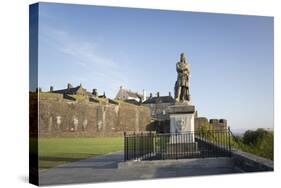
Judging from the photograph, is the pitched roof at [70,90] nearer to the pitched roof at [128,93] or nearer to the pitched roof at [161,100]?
the pitched roof at [128,93]

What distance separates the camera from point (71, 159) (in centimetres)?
1633

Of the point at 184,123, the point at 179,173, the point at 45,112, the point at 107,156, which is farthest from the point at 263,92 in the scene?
the point at 45,112

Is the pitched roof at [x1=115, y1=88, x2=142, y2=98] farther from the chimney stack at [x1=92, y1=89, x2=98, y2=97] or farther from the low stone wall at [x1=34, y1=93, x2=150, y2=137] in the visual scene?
the chimney stack at [x1=92, y1=89, x2=98, y2=97]

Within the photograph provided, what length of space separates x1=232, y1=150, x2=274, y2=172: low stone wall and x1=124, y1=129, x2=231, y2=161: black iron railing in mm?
312

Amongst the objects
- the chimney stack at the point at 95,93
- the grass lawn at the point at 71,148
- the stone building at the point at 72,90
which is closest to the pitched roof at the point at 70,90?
the stone building at the point at 72,90

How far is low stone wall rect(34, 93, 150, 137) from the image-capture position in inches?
600

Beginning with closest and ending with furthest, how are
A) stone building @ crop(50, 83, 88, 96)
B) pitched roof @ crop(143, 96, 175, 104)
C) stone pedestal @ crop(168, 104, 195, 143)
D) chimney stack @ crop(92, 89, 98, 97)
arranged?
stone building @ crop(50, 83, 88, 96) → chimney stack @ crop(92, 89, 98, 97) → pitched roof @ crop(143, 96, 175, 104) → stone pedestal @ crop(168, 104, 195, 143)

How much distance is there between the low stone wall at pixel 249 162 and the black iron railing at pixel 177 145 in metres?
0.31

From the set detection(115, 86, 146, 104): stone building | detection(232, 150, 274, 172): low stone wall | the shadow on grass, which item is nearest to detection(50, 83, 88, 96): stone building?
detection(115, 86, 146, 104): stone building

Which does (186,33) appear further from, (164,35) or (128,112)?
(128,112)

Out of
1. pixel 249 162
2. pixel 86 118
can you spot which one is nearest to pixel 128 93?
pixel 86 118

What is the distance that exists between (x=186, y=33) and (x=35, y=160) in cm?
507

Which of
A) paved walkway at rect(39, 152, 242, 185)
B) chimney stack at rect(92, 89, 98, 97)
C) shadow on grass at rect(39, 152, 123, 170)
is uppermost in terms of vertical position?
chimney stack at rect(92, 89, 98, 97)

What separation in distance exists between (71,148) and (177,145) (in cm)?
283
